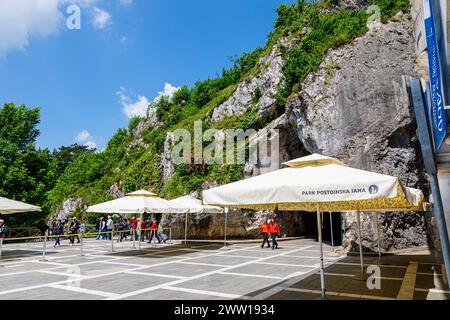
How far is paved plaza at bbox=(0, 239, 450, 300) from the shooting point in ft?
21.7

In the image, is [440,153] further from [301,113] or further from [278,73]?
[278,73]

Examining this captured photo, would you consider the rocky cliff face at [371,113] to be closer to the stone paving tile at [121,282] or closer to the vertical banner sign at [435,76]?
the vertical banner sign at [435,76]

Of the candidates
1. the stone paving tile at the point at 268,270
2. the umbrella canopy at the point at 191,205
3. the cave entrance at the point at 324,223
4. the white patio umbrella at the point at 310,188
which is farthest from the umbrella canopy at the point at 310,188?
the cave entrance at the point at 324,223

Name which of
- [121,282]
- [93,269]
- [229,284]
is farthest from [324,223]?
[121,282]

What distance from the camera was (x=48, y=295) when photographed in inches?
261

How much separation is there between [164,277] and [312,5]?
92.2ft

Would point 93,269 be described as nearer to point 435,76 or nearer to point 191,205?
point 191,205

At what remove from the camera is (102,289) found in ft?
23.3

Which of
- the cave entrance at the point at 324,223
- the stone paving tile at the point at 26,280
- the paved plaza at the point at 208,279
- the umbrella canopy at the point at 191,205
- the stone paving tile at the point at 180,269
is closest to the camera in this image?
the paved plaza at the point at 208,279

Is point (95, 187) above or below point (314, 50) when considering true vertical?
below

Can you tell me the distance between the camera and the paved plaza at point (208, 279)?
662 centimetres

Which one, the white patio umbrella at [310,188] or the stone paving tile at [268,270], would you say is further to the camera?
the stone paving tile at [268,270]

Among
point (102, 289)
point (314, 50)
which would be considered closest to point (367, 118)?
point (314, 50)

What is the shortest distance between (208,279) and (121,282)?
7.29ft
